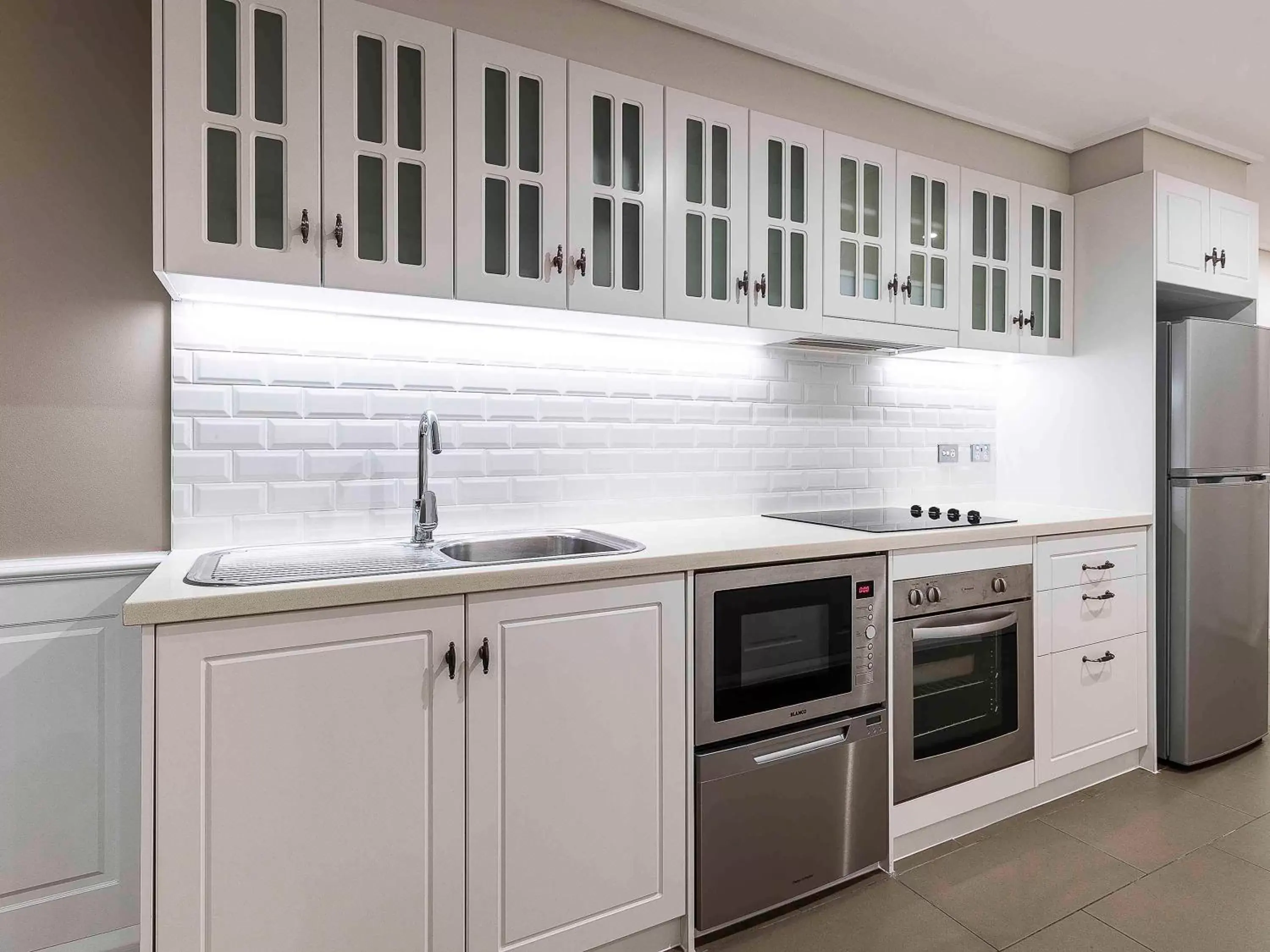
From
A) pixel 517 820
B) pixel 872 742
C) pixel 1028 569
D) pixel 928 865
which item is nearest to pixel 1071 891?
pixel 928 865

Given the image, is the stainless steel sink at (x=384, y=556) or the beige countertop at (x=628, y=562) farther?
the stainless steel sink at (x=384, y=556)

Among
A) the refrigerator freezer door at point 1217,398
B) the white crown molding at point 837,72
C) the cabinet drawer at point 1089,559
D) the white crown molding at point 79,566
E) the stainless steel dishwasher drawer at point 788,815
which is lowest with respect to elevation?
the stainless steel dishwasher drawer at point 788,815

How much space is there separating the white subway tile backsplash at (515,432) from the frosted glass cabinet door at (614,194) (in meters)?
0.39

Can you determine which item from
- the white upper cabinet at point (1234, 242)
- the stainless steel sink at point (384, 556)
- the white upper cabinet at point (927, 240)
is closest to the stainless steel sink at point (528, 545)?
the stainless steel sink at point (384, 556)

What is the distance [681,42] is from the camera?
2.36 meters

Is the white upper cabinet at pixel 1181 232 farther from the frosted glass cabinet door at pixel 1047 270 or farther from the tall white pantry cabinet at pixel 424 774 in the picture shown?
the tall white pantry cabinet at pixel 424 774

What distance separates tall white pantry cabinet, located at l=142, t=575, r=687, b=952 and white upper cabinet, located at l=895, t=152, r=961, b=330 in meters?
1.57

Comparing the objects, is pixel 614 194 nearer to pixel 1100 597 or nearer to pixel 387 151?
pixel 387 151

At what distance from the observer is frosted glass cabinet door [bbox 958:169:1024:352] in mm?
2836

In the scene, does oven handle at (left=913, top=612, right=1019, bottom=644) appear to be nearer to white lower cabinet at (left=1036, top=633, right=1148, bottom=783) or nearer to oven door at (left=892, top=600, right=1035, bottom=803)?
oven door at (left=892, top=600, right=1035, bottom=803)

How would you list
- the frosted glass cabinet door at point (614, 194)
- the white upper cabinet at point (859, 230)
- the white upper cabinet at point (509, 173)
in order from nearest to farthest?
the white upper cabinet at point (509, 173) → the frosted glass cabinet door at point (614, 194) → the white upper cabinet at point (859, 230)

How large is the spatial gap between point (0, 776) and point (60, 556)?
53 centimetres

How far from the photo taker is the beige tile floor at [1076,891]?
190 centimetres

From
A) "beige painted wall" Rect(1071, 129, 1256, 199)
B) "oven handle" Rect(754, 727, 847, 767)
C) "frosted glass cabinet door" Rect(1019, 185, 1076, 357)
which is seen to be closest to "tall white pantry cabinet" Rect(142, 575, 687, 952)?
"oven handle" Rect(754, 727, 847, 767)
